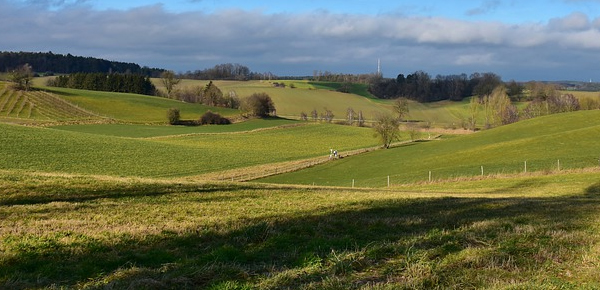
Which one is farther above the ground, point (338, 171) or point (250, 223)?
point (250, 223)

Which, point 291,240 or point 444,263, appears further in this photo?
point 291,240

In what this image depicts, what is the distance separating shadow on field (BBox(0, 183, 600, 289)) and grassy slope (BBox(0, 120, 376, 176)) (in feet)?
116

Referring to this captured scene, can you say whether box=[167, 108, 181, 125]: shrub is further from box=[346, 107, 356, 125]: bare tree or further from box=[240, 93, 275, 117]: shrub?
box=[346, 107, 356, 125]: bare tree

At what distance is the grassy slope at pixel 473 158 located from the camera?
44.0 meters

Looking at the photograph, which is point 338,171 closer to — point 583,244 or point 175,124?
point 583,244

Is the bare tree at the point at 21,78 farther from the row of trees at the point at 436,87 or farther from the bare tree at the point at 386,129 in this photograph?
the row of trees at the point at 436,87

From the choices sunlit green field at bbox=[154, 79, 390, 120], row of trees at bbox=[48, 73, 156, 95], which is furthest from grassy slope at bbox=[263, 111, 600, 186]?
row of trees at bbox=[48, 73, 156, 95]

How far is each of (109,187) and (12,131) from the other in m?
42.1

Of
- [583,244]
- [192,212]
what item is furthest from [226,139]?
[583,244]

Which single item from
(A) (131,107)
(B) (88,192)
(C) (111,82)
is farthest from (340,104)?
(B) (88,192)

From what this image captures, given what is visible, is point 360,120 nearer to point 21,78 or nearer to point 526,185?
point 21,78

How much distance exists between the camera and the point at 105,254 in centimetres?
750

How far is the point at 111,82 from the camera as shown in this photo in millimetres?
157250

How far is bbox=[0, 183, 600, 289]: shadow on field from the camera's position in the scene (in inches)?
247
